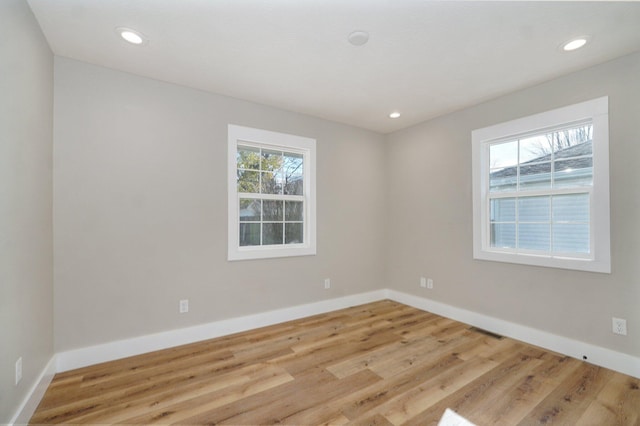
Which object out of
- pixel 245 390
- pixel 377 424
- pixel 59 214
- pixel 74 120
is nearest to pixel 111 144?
pixel 74 120

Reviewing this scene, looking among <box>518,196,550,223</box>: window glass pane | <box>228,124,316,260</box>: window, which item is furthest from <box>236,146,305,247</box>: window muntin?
<box>518,196,550,223</box>: window glass pane

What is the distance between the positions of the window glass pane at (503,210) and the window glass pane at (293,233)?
92.6 inches

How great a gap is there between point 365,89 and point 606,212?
2454 millimetres

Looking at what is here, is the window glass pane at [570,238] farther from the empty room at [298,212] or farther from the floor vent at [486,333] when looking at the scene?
the floor vent at [486,333]

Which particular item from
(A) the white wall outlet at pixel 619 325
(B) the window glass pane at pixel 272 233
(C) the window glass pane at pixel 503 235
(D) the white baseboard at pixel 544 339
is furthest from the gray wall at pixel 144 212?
(A) the white wall outlet at pixel 619 325

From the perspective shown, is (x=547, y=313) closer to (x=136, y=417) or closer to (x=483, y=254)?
(x=483, y=254)

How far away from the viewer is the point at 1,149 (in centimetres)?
148

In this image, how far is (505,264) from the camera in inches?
122

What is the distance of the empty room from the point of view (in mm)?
1849

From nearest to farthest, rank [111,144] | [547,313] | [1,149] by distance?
1. [1,149]
2. [111,144]
3. [547,313]

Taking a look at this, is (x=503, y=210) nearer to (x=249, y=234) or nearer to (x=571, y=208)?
(x=571, y=208)

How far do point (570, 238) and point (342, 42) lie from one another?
2.78 m

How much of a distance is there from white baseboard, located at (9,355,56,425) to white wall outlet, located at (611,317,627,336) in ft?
14.2

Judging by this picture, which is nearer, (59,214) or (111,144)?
(59,214)
